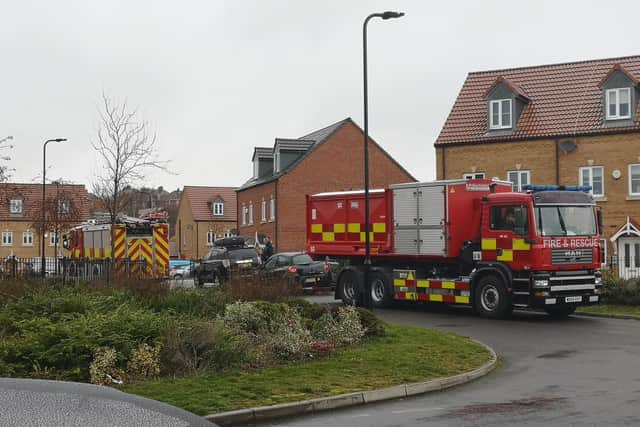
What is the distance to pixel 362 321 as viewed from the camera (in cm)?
1562

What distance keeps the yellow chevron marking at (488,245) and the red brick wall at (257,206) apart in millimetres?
33638

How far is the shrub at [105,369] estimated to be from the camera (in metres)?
10.5

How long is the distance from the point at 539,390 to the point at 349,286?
14272 mm

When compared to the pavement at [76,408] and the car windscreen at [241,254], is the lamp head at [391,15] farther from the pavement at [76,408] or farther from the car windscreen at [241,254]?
the car windscreen at [241,254]

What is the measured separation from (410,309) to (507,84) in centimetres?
1816

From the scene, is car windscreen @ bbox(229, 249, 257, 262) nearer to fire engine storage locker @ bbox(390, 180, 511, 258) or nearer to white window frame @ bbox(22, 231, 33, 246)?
fire engine storage locker @ bbox(390, 180, 511, 258)

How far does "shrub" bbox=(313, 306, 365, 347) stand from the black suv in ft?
67.6

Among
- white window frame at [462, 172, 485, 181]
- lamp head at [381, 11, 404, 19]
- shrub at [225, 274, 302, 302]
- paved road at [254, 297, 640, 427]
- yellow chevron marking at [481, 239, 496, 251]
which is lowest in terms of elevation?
paved road at [254, 297, 640, 427]

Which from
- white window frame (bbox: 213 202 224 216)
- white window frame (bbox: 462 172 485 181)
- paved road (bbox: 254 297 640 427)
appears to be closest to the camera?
paved road (bbox: 254 297 640 427)

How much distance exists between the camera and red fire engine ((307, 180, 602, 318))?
20391 millimetres

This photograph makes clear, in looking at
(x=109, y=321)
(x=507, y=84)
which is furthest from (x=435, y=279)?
(x=507, y=84)

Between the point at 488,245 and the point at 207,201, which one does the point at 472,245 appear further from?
the point at 207,201

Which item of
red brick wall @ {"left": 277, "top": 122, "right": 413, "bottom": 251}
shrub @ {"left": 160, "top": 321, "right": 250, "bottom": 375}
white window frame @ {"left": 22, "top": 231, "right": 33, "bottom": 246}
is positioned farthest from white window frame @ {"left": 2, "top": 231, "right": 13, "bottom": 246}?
shrub @ {"left": 160, "top": 321, "right": 250, "bottom": 375}

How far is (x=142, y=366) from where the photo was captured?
36.3 feet
